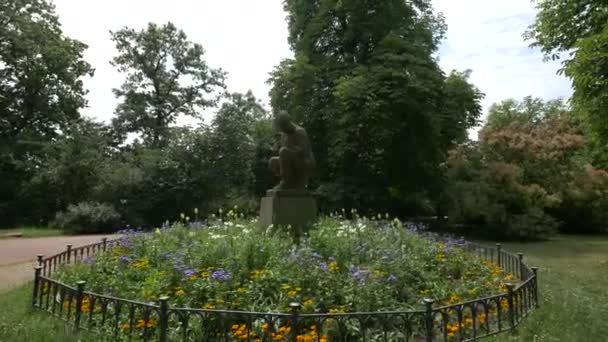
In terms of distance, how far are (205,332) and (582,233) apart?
91.1ft

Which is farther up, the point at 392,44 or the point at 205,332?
the point at 392,44

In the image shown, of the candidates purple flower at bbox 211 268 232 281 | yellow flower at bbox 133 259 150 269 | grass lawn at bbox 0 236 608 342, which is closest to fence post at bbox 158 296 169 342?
grass lawn at bbox 0 236 608 342

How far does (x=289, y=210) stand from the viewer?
29.9ft

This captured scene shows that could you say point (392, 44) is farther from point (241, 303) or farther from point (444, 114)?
point (241, 303)

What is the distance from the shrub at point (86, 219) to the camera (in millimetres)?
19469

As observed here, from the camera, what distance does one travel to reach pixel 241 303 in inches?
205

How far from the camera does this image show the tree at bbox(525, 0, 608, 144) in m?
9.21

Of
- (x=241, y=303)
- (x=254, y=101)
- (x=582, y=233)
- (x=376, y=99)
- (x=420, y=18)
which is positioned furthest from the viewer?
(x=254, y=101)

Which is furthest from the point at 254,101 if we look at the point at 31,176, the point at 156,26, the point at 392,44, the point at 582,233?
the point at 582,233

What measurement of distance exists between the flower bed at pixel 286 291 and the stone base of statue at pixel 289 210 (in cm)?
70

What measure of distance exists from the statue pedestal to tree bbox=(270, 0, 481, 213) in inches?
341

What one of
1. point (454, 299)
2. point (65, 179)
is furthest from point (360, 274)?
point (65, 179)

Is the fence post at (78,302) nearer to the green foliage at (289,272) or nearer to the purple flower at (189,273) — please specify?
the green foliage at (289,272)

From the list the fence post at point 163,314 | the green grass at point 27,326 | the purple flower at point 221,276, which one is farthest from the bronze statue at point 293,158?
the fence post at point 163,314
